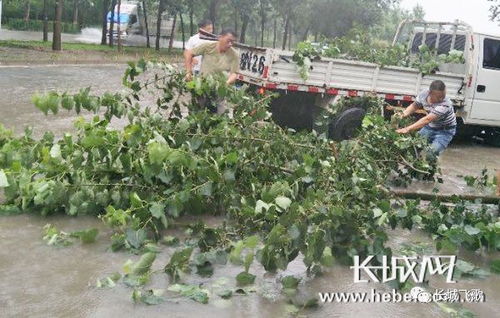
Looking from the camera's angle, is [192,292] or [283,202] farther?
[283,202]

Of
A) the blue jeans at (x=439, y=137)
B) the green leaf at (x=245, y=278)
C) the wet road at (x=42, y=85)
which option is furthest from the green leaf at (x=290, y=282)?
the wet road at (x=42, y=85)

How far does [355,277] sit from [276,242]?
98 cm

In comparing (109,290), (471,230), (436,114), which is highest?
(436,114)

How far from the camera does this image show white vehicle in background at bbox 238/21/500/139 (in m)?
9.93

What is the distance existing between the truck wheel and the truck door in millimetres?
2821

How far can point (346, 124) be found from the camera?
32.7ft

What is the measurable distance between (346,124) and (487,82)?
337cm

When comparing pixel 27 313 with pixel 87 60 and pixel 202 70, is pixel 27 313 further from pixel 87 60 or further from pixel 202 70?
pixel 87 60

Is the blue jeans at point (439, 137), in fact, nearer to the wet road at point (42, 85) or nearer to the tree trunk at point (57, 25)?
the wet road at point (42, 85)

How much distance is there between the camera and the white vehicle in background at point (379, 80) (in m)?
9.93

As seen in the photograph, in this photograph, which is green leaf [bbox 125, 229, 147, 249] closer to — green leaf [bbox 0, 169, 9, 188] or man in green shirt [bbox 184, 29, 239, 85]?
green leaf [bbox 0, 169, 9, 188]

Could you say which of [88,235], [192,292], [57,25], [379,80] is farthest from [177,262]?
[57,25]

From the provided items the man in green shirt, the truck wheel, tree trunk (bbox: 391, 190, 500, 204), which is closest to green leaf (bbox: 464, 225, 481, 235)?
tree trunk (bbox: 391, 190, 500, 204)

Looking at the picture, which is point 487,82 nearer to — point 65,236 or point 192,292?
point 65,236
